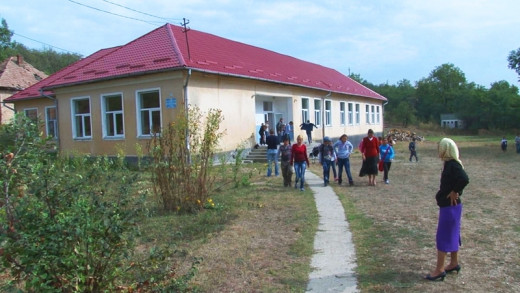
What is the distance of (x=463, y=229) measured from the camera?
689 centimetres

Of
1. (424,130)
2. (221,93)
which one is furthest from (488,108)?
(221,93)

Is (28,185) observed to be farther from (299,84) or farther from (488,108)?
(488,108)

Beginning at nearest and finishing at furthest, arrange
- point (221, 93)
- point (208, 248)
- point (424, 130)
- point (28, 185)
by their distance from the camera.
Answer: point (28, 185) < point (208, 248) < point (221, 93) < point (424, 130)

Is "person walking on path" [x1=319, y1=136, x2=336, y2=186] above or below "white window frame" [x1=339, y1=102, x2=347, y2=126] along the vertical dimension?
below

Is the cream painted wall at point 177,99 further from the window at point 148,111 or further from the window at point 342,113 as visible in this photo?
the window at point 342,113

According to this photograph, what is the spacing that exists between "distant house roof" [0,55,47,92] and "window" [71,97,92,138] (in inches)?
678

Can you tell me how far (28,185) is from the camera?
3525 millimetres

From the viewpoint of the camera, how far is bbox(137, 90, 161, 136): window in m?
17.0

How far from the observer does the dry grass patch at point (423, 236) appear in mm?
4703

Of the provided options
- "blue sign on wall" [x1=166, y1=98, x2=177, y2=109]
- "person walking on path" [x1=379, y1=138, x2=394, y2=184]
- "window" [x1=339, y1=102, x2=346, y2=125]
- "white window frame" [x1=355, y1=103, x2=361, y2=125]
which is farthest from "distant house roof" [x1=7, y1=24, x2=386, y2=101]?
"white window frame" [x1=355, y1=103, x2=361, y2=125]

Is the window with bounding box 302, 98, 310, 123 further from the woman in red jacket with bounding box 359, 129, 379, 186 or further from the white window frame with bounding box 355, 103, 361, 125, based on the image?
the woman in red jacket with bounding box 359, 129, 379, 186

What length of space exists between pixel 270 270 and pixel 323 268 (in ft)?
2.16

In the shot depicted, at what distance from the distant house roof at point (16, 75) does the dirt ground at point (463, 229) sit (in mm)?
31062

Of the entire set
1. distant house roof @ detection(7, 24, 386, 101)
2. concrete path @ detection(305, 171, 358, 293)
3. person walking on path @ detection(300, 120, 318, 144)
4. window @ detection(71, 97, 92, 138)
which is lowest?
concrete path @ detection(305, 171, 358, 293)
